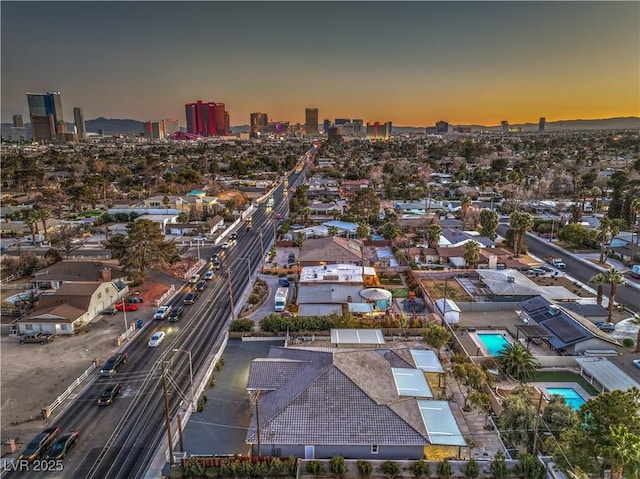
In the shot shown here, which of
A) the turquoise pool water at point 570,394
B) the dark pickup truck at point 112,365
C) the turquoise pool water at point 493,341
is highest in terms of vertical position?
the dark pickup truck at point 112,365

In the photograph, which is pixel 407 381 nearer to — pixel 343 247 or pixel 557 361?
pixel 557 361

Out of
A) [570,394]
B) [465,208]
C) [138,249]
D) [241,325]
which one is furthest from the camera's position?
[465,208]

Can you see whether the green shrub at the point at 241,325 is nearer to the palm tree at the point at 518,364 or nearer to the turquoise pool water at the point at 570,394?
the palm tree at the point at 518,364

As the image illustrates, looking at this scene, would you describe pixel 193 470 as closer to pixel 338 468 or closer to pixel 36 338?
pixel 338 468

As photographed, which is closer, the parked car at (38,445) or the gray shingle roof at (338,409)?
the gray shingle roof at (338,409)

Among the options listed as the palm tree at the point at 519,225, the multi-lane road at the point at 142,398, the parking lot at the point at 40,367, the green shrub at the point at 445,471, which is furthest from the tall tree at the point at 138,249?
the palm tree at the point at 519,225

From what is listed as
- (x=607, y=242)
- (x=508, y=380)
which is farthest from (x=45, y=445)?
(x=607, y=242)

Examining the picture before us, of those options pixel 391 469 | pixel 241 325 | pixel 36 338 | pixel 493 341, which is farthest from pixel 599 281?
pixel 36 338
